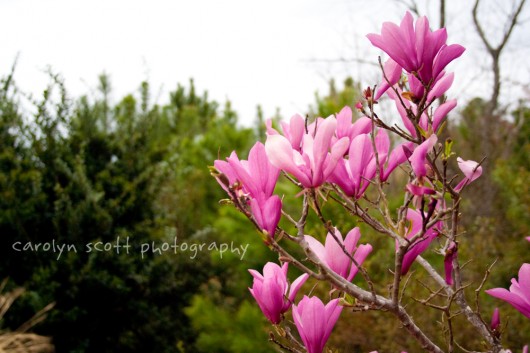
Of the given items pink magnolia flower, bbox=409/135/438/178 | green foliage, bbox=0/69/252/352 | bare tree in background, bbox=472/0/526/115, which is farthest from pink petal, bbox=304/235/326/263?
bare tree in background, bbox=472/0/526/115

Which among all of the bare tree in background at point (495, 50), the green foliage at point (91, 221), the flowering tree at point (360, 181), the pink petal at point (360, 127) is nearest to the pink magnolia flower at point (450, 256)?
the flowering tree at point (360, 181)

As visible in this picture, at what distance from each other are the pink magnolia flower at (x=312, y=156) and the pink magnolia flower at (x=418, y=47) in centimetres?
17

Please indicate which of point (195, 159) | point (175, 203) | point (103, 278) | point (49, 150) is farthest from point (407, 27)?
point (195, 159)

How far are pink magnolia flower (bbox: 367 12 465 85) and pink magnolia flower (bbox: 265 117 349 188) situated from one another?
166 millimetres

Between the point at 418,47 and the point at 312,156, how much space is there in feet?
0.76

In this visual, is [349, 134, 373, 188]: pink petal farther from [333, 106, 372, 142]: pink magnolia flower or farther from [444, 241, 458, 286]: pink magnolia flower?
[444, 241, 458, 286]: pink magnolia flower

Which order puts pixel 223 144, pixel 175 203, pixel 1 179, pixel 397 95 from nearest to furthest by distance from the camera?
pixel 397 95 < pixel 1 179 < pixel 175 203 < pixel 223 144

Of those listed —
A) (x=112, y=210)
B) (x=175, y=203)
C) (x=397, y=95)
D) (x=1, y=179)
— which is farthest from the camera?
(x=175, y=203)

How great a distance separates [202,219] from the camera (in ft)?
19.4

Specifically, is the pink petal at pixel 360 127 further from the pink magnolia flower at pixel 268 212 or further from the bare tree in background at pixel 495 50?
the bare tree in background at pixel 495 50

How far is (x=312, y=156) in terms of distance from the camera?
0.73 meters

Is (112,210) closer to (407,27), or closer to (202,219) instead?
(202,219)

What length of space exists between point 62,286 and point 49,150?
3.25ft

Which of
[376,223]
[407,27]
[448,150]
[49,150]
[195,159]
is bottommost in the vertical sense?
[195,159]
